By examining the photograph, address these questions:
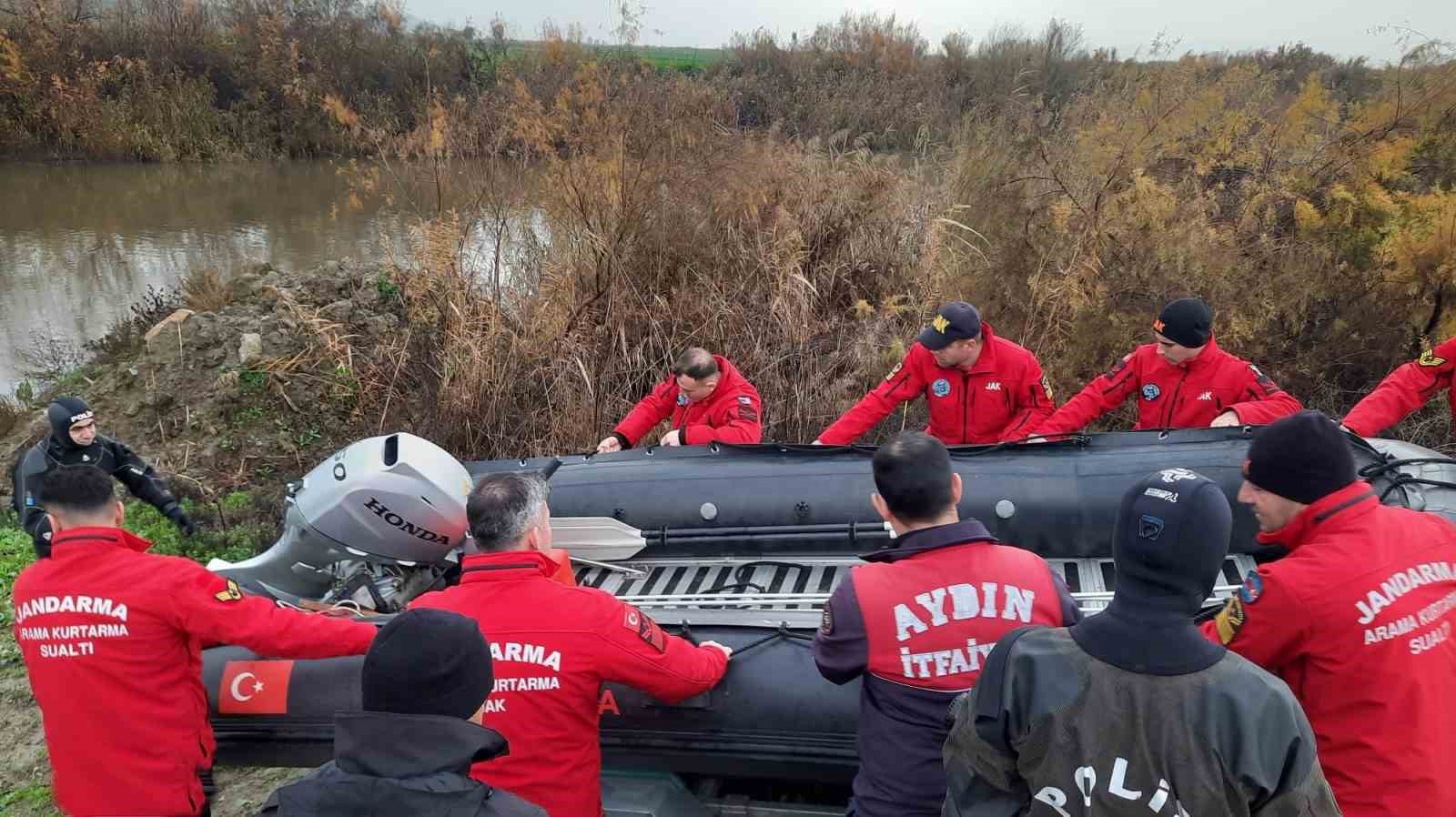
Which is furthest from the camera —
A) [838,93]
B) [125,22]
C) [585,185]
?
[125,22]

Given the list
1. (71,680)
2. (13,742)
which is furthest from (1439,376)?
(13,742)

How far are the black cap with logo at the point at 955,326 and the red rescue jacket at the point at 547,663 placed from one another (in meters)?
2.07

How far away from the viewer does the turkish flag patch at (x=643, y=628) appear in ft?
6.45

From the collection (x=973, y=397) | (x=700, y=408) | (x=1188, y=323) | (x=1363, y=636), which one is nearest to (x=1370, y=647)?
(x=1363, y=636)

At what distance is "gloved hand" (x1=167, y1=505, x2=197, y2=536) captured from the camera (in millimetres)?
4293

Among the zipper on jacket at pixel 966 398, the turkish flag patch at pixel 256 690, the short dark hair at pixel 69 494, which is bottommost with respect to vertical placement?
the turkish flag patch at pixel 256 690

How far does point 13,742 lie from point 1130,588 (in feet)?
13.0

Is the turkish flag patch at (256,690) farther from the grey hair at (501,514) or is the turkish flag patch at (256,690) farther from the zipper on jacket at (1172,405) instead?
the zipper on jacket at (1172,405)

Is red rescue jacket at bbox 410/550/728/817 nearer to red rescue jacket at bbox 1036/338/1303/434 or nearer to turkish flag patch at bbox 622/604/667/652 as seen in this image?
turkish flag patch at bbox 622/604/667/652

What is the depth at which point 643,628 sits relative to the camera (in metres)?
2.00

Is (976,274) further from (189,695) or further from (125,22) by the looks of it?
(125,22)

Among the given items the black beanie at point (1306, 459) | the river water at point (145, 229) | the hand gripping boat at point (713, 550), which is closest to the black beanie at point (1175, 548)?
the black beanie at point (1306, 459)

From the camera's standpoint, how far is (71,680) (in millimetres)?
2127

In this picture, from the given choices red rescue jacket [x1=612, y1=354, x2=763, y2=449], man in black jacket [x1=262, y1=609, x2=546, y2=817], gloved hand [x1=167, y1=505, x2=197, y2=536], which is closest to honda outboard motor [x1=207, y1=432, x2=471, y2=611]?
red rescue jacket [x1=612, y1=354, x2=763, y2=449]
